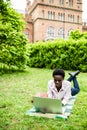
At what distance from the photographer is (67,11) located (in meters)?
49.9

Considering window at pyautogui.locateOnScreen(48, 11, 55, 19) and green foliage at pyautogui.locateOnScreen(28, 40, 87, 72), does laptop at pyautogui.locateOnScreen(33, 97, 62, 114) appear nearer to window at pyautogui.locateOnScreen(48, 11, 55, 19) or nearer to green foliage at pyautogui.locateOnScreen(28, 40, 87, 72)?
green foliage at pyautogui.locateOnScreen(28, 40, 87, 72)

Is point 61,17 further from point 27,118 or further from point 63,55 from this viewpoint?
point 27,118

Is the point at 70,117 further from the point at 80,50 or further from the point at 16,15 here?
the point at 80,50

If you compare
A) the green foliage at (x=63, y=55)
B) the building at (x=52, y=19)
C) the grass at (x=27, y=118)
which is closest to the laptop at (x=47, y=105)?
the grass at (x=27, y=118)

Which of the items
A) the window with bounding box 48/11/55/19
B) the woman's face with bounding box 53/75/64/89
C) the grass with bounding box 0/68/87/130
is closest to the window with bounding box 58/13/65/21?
the window with bounding box 48/11/55/19

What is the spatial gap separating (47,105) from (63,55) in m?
10.3

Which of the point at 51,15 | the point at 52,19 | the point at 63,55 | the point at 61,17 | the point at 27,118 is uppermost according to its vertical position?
the point at 51,15

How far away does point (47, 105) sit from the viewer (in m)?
4.66

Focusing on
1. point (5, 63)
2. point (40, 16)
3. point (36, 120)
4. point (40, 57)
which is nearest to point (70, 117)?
point (36, 120)

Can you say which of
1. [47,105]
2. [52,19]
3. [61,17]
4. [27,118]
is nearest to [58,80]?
[47,105]

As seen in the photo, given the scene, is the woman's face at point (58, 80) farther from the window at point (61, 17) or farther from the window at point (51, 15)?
the window at point (61, 17)

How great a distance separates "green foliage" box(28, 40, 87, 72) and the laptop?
9578 millimetres

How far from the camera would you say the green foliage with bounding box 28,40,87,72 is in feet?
47.3

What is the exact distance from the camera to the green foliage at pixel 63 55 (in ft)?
47.3
